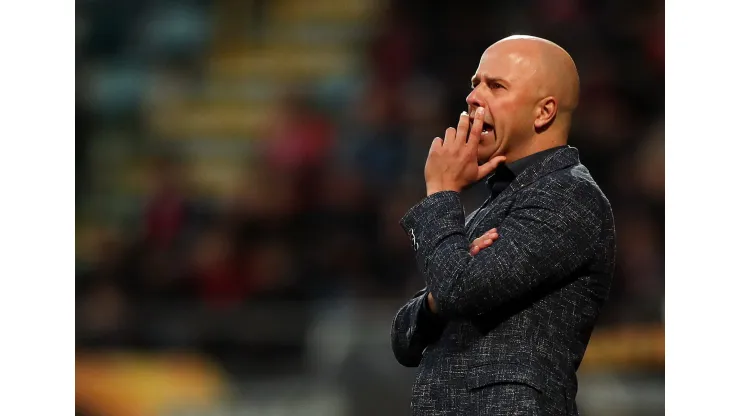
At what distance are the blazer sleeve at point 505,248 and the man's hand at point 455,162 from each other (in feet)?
0.14

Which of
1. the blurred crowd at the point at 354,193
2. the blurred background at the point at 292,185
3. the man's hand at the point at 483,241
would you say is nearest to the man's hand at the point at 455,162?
the man's hand at the point at 483,241

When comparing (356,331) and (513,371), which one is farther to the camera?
(356,331)

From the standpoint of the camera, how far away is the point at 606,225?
1804 millimetres

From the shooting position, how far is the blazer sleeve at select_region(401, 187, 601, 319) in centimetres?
166

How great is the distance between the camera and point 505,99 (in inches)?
73.2

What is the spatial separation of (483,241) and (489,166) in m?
0.20

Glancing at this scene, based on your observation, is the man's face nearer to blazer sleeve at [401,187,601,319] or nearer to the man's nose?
the man's nose

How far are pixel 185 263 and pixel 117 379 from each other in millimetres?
567

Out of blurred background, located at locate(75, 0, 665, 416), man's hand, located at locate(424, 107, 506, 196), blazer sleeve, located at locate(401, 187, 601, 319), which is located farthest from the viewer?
blurred background, located at locate(75, 0, 665, 416)

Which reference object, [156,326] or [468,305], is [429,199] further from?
[156,326]

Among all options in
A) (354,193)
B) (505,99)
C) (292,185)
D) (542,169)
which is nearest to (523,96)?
(505,99)

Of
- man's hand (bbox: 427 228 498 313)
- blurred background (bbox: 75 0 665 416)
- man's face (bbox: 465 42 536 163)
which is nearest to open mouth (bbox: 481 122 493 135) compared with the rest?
man's face (bbox: 465 42 536 163)

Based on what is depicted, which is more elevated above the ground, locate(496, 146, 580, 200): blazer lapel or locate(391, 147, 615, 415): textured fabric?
locate(496, 146, 580, 200): blazer lapel

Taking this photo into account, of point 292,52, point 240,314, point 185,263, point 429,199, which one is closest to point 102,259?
point 185,263
